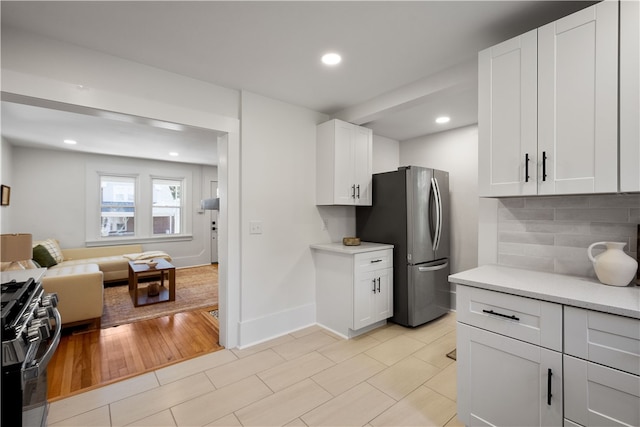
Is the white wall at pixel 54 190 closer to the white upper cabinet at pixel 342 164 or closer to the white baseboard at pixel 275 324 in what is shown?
the white baseboard at pixel 275 324

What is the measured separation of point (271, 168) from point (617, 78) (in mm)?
2460

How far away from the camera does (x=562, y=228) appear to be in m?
1.75

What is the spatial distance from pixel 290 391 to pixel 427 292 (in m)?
1.89

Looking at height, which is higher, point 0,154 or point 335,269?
point 0,154

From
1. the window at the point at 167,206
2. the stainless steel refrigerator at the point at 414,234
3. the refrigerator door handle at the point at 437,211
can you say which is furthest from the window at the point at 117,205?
the refrigerator door handle at the point at 437,211

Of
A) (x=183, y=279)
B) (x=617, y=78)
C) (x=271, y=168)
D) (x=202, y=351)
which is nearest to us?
(x=617, y=78)

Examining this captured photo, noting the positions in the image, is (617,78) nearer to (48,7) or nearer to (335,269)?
(335,269)

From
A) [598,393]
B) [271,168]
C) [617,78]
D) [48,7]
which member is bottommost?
[598,393]

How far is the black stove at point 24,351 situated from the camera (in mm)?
1041

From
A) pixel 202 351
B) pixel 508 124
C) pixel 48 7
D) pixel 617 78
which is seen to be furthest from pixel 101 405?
pixel 617 78

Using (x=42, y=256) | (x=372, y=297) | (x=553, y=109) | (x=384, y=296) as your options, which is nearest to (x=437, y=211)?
(x=384, y=296)

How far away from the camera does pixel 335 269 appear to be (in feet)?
9.96

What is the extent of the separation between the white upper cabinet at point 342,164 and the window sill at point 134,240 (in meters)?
4.65

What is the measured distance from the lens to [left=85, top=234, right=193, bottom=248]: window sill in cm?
565
